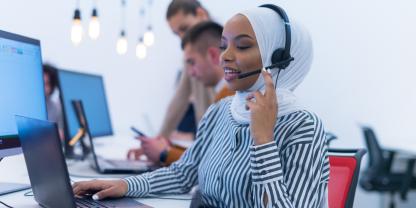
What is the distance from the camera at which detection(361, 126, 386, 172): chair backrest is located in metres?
3.70

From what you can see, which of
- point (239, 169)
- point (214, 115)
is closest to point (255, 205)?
point (239, 169)

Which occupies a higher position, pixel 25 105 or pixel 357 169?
pixel 25 105

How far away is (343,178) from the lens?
1.32 metres

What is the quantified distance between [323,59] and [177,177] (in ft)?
6.85

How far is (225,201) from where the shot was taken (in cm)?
126

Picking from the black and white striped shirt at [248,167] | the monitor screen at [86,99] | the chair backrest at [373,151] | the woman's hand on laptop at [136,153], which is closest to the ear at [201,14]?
the monitor screen at [86,99]

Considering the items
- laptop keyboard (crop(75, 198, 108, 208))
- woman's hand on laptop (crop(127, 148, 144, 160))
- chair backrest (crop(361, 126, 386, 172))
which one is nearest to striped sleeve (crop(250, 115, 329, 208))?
laptop keyboard (crop(75, 198, 108, 208))

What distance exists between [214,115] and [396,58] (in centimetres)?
278

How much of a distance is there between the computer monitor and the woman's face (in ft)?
1.80

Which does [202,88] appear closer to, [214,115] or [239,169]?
[214,115]

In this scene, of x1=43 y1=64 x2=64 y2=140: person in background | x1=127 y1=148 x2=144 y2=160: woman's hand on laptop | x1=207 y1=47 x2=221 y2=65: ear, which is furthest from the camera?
x1=43 y1=64 x2=64 y2=140: person in background

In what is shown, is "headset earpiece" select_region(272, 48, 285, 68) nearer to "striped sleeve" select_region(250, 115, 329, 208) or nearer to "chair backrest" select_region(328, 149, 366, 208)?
"striped sleeve" select_region(250, 115, 329, 208)

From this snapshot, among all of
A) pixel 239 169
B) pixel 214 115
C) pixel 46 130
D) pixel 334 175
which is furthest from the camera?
pixel 214 115

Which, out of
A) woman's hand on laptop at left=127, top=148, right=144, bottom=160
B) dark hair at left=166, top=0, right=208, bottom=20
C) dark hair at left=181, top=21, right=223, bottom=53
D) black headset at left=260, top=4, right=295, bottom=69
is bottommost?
woman's hand on laptop at left=127, top=148, right=144, bottom=160
